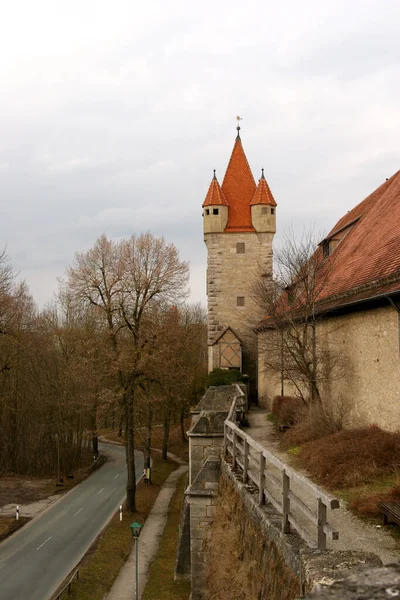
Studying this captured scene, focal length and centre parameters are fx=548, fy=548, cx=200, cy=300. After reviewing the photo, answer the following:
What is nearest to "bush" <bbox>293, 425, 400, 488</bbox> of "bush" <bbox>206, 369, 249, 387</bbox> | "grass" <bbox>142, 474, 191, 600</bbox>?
"grass" <bbox>142, 474, 191, 600</bbox>

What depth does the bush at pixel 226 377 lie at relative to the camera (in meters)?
30.2

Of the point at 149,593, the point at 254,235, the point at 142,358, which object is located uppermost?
the point at 254,235

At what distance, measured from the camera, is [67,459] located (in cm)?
3684

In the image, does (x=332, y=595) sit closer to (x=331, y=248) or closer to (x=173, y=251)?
(x=331, y=248)

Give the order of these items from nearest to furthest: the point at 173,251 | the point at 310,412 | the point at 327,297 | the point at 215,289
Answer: the point at 310,412, the point at 327,297, the point at 173,251, the point at 215,289

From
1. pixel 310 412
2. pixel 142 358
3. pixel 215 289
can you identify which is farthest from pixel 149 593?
pixel 215 289

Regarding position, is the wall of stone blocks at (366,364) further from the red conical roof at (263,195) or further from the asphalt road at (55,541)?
the red conical roof at (263,195)

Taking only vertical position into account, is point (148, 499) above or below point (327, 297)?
below

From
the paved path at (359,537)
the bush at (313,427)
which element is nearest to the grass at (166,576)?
the bush at (313,427)

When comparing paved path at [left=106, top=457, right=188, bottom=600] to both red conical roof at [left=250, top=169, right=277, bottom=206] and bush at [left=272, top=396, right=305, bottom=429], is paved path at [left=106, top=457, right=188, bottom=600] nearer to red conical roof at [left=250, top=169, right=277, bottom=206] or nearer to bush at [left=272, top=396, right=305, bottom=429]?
bush at [left=272, top=396, right=305, bottom=429]

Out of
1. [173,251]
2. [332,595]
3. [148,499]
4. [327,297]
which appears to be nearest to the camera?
[332,595]

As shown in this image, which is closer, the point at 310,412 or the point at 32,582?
the point at 310,412

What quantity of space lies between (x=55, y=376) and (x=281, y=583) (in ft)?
107

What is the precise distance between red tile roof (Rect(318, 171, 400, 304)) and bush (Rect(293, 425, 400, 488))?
3.50 metres
